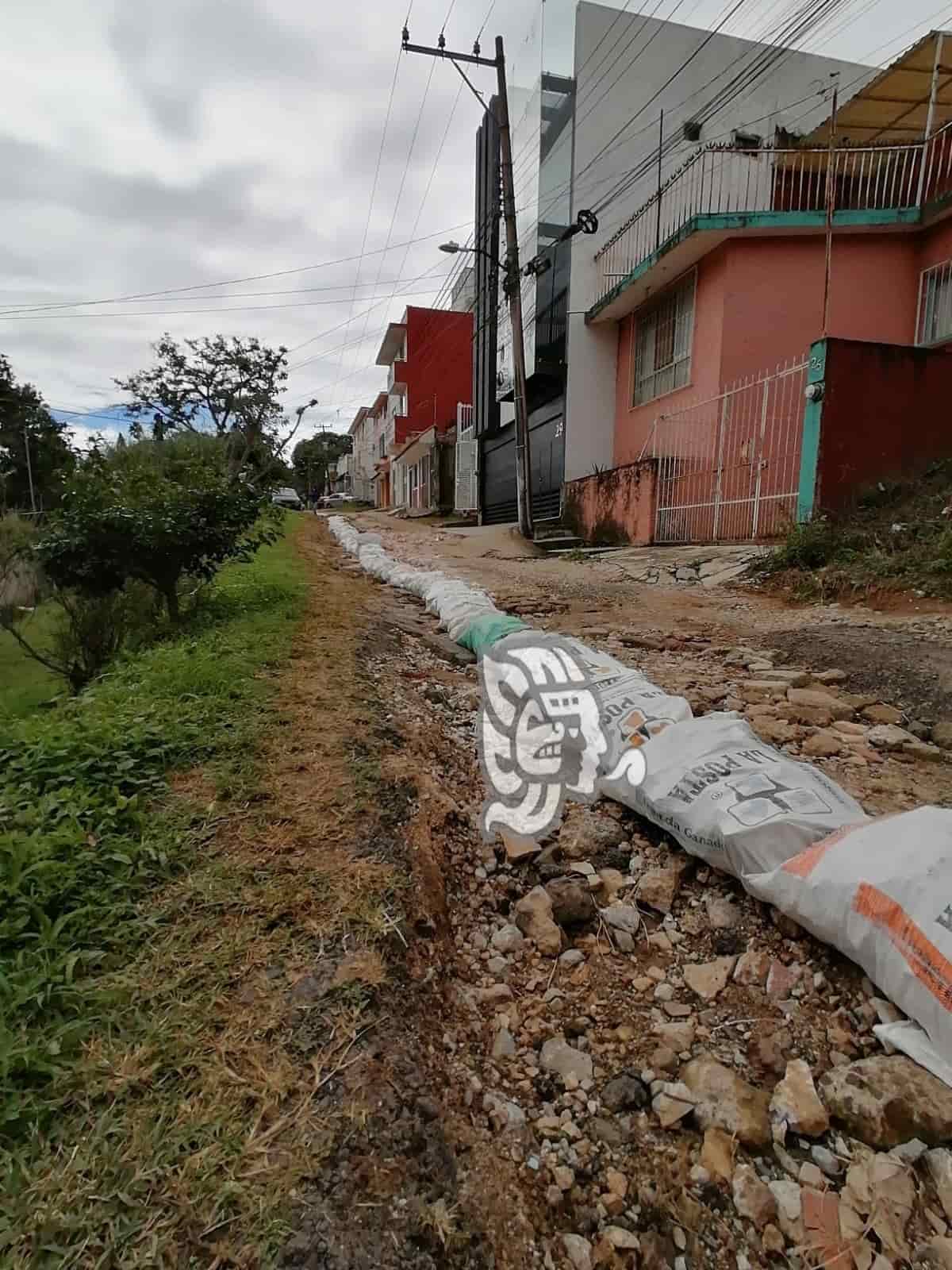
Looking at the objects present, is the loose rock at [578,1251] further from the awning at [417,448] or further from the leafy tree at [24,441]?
the leafy tree at [24,441]

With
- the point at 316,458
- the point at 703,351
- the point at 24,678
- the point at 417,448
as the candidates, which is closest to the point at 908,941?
the point at 24,678

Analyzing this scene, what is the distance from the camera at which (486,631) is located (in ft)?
11.4

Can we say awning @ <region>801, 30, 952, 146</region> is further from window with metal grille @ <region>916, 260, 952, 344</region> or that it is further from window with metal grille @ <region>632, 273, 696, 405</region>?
window with metal grille @ <region>632, 273, 696, 405</region>

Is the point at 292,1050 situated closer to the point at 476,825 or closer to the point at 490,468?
the point at 476,825

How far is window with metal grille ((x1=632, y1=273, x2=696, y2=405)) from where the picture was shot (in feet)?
27.5

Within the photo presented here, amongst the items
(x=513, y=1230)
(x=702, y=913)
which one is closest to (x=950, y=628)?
(x=702, y=913)

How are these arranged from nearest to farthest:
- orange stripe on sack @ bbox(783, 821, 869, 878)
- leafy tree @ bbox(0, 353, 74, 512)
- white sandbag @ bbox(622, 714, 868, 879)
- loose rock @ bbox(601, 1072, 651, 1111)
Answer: loose rock @ bbox(601, 1072, 651, 1111)
orange stripe on sack @ bbox(783, 821, 869, 878)
white sandbag @ bbox(622, 714, 868, 879)
leafy tree @ bbox(0, 353, 74, 512)

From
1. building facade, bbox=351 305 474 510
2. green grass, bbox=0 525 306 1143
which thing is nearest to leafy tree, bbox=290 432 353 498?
building facade, bbox=351 305 474 510

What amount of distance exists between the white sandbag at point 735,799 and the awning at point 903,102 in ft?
31.1

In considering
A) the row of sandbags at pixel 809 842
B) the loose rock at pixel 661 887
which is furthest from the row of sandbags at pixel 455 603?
the loose rock at pixel 661 887

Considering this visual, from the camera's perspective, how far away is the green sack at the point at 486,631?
3352 millimetres

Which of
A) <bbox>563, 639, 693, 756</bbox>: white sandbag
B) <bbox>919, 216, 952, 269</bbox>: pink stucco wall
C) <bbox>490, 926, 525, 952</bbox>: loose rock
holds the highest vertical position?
<bbox>919, 216, 952, 269</bbox>: pink stucco wall

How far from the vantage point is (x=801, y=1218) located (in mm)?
856

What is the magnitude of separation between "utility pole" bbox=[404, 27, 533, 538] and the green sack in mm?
6432
